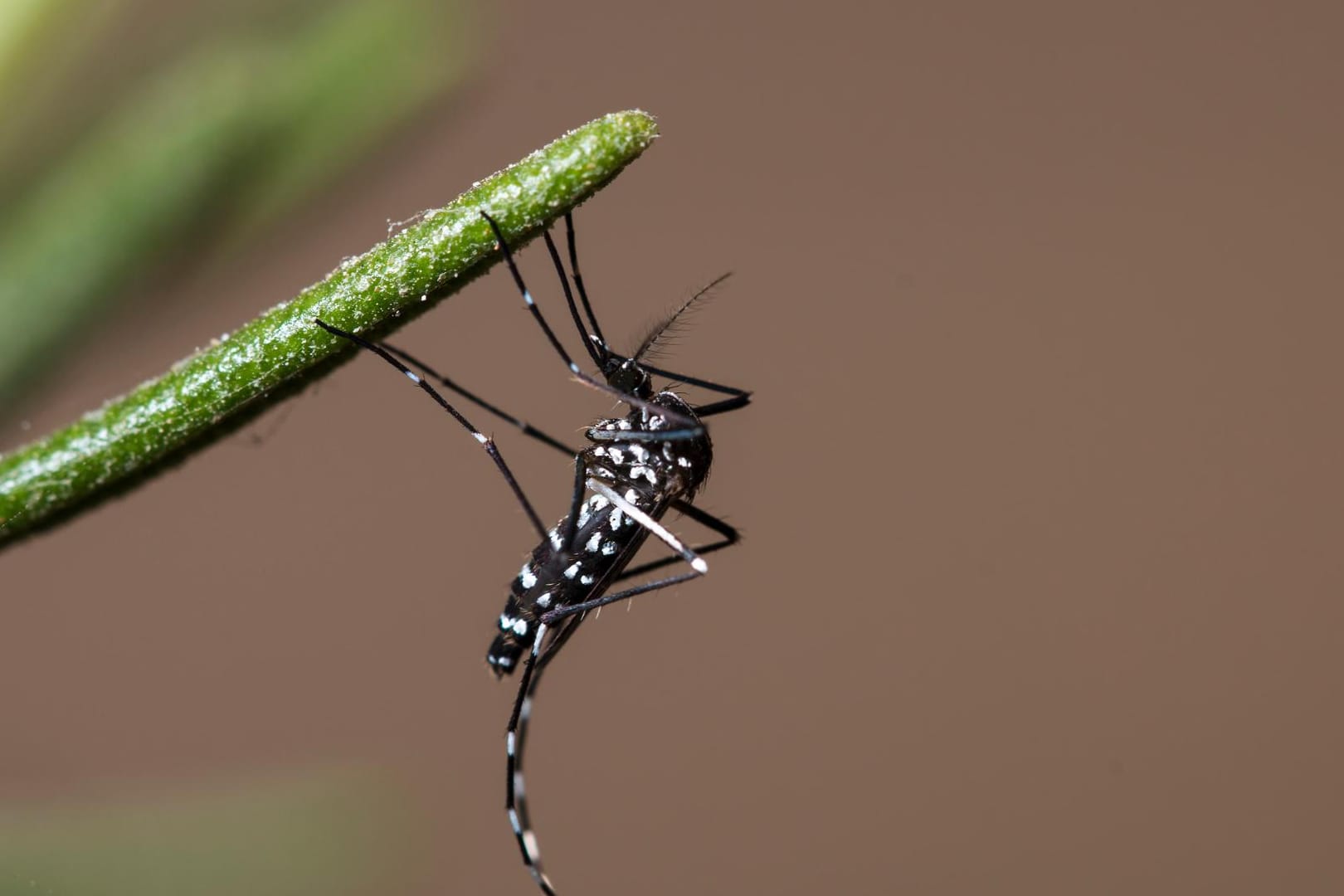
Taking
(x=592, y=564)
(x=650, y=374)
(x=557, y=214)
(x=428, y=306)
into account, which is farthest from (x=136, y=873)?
(x=650, y=374)

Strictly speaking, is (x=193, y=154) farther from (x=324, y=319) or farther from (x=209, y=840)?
(x=209, y=840)

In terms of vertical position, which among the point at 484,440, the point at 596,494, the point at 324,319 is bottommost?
the point at 324,319

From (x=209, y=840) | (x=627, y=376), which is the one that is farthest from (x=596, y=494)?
(x=209, y=840)

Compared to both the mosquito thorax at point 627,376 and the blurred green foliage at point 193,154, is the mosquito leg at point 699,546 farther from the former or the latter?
the blurred green foliage at point 193,154

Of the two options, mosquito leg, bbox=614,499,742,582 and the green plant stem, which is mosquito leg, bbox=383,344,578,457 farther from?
the green plant stem

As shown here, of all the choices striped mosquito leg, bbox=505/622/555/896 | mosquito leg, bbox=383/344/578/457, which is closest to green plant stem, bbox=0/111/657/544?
mosquito leg, bbox=383/344/578/457

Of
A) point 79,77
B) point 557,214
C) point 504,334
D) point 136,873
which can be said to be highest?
point 504,334

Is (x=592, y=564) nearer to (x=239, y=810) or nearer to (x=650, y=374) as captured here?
(x=650, y=374)
